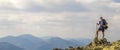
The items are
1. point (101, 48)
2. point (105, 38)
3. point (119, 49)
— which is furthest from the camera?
point (105, 38)

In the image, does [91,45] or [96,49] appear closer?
[96,49]

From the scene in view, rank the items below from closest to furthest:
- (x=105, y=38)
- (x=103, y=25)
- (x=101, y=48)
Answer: (x=101, y=48) < (x=103, y=25) < (x=105, y=38)

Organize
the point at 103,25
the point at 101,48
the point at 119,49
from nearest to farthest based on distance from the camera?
the point at 119,49
the point at 101,48
the point at 103,25

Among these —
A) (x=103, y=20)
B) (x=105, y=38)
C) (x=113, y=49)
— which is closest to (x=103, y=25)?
(x=103, y=20)

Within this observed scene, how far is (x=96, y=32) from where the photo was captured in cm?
4381

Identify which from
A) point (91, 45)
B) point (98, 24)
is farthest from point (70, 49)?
point (98, 24)

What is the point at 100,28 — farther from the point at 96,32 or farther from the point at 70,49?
the point at 70,49

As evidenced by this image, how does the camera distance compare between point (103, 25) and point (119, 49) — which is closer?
point (119, 49)

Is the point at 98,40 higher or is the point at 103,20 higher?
the point at 103,20

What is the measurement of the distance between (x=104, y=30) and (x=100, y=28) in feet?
2.56

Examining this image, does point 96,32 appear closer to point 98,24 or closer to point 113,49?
point 98,24

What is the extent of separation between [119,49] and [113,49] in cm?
96

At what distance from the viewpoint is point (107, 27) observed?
41.8 m

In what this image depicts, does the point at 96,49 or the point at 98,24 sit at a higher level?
the point at 98,24
